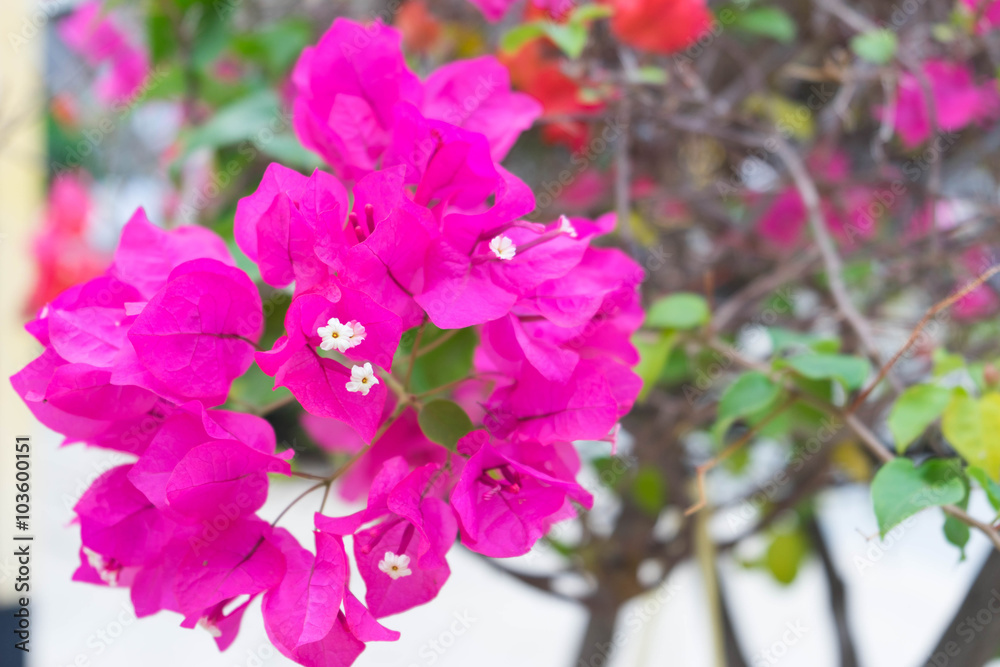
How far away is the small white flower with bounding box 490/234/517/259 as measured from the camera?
32 centimetres

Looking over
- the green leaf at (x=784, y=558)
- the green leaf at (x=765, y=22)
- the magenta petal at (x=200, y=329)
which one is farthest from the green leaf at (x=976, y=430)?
the green leaf at (x=784, y=558)

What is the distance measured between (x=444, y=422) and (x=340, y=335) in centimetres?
8

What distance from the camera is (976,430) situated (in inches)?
15.9

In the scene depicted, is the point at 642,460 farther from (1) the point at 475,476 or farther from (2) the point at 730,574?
(1) the point at 475,476

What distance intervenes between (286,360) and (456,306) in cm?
7

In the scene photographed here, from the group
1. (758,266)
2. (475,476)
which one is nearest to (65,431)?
(475,476)

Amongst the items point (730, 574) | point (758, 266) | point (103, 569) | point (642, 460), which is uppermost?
point (103, 569)

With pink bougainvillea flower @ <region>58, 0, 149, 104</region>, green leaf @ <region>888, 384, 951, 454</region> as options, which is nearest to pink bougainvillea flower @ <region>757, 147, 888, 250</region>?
green leaf @ <region>888, 384, 951, 454</region>

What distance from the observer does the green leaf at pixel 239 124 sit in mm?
681

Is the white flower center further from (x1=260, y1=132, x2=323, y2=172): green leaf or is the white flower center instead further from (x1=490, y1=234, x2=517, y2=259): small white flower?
(x1=260, y1=132, x2=323, y2=172): green leaf

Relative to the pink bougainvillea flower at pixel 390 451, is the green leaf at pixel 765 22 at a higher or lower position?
higher

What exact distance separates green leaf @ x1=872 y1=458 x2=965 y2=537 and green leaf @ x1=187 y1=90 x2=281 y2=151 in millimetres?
587

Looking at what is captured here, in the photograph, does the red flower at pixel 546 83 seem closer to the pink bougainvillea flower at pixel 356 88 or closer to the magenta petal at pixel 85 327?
the pink bougainvillea flower at pixel 356 88

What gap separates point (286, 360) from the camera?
29 cm
